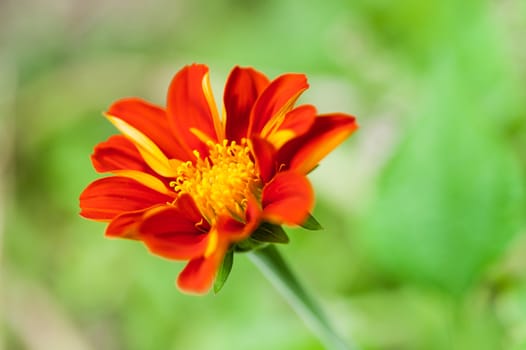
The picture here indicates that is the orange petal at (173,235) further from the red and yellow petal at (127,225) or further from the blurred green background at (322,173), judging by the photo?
the blurred green background at (322,173)

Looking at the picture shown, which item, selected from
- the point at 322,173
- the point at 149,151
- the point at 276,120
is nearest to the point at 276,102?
the point at 276,120

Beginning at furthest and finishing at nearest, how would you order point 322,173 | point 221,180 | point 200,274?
1. point 322,173
2. point 221,180
3. point 200,274

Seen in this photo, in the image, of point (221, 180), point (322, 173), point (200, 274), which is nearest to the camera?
point (200, 274)

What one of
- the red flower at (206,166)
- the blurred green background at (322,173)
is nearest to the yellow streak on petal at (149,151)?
the red flower at (206,166)

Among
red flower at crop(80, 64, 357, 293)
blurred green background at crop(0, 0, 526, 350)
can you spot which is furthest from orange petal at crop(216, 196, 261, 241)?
blurred green background at crop(0, 0, 526, 350)

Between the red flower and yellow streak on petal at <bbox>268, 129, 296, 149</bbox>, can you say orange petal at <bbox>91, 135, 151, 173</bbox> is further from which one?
yellow streak on petal at <bbox>268, 129, 296, 149</bbox>

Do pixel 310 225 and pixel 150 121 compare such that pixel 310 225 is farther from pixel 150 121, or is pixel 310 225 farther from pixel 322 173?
pixel 322 173
